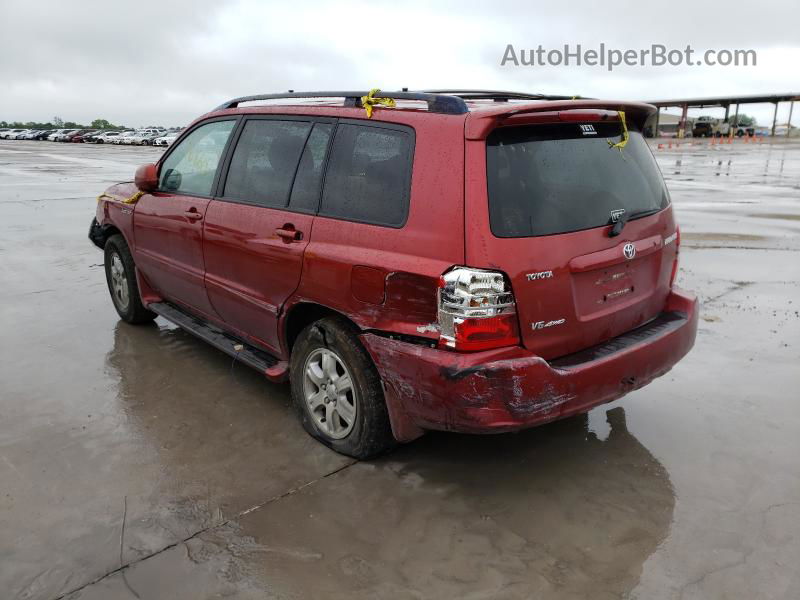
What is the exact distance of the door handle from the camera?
11.7 ft

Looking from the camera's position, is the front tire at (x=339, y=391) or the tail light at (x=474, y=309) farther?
the front tire at (x=339, y=391)

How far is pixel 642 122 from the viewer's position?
3822mm

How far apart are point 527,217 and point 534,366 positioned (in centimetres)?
65

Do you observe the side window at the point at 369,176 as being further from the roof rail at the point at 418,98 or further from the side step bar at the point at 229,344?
the side step bar at the point at 229,344

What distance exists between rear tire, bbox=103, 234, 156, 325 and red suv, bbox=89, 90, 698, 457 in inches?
63.8

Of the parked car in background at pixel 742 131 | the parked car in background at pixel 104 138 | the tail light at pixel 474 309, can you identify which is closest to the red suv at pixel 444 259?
the tail light at pixel 474 309

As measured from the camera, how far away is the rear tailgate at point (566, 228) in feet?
9.42

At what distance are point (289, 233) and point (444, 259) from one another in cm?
107

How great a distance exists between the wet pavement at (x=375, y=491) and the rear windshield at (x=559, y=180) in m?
1.28

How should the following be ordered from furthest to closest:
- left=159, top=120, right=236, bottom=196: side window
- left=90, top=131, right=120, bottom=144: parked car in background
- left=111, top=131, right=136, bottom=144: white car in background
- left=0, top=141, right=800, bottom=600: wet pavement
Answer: left=90, top=131, right=120, bottom=144: parked car in background < left=111, top=131, right=136, bottom=144: white car in background < left=159, top=120, right=236, bottom=196: side window < left=0, top=141, right=800, bottom=600: wet pavement

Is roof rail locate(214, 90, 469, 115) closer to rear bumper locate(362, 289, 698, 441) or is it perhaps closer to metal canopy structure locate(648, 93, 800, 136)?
rear bumper locate(362, 289, 698, 441)

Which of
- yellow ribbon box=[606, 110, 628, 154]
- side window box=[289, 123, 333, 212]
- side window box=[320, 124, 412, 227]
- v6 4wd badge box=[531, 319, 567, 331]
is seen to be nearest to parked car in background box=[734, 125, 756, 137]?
yellow ribbon box=[606, 110, 628, 154]

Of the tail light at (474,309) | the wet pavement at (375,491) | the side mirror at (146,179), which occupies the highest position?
the side mirror at (146,179)

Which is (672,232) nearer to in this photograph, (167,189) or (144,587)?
(144,587)
